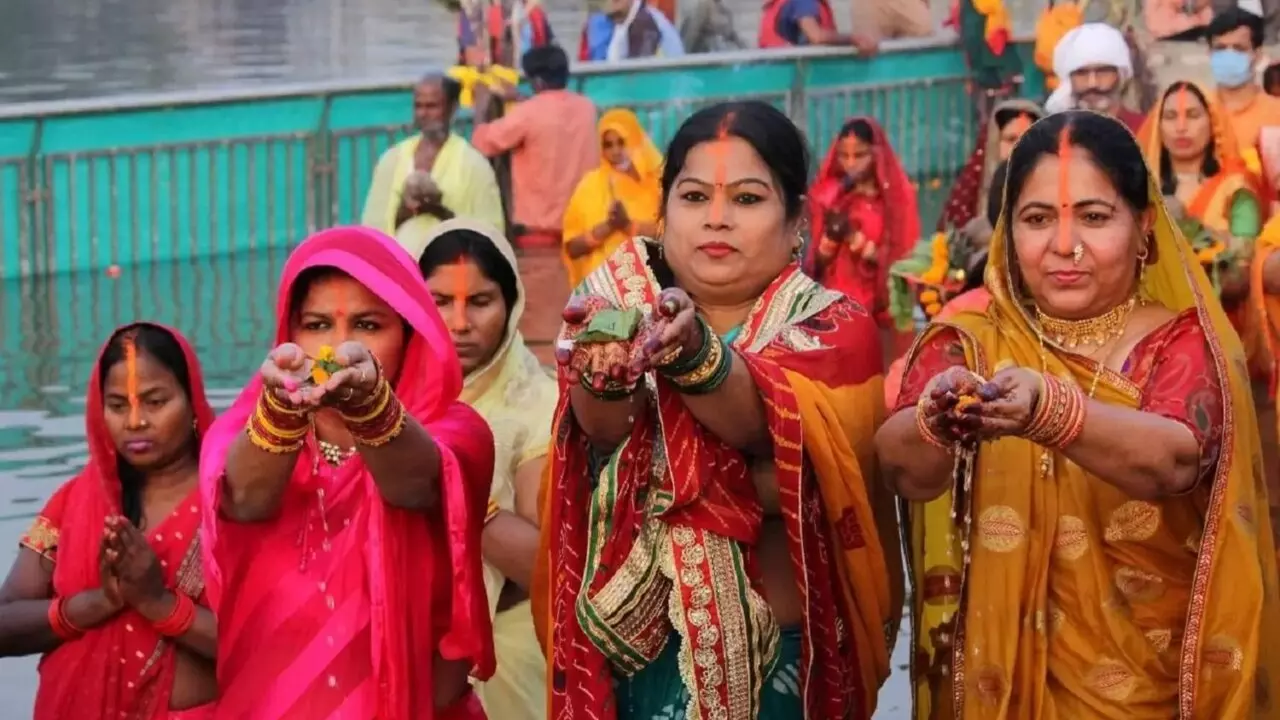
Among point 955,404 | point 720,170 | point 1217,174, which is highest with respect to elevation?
point 720,170

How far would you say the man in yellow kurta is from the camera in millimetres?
10312

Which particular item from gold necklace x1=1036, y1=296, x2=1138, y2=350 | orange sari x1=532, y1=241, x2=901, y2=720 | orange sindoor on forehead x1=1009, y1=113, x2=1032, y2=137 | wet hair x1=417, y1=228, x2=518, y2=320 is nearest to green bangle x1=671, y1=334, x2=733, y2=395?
orange sari x1=532, y1=241, x2=901, y2=720

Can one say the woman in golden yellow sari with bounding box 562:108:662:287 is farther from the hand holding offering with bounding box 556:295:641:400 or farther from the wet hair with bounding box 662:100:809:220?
the hand holding offering with bounding box 556:295:641:400

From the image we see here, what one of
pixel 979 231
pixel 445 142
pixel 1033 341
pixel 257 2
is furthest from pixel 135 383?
pixel 257 2

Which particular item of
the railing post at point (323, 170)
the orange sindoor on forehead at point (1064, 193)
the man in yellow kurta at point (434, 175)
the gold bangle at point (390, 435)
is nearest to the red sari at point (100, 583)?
the gold bangle at point (390, 435)

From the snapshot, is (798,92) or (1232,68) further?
(798,92)

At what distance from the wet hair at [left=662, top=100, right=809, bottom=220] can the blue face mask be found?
639 cm

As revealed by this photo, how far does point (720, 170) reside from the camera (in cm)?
367

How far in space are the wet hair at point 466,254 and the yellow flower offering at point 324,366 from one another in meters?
1.23

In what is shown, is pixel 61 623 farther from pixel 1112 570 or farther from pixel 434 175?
pixel 434 175

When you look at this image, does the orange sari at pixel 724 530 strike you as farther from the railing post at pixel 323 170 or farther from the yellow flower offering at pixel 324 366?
the railing post at pixel 323 170

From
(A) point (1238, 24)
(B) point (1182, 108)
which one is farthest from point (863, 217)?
(A) point (1238, 24)

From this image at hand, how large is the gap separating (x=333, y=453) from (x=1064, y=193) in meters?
1.24

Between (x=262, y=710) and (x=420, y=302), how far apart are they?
0.71m
